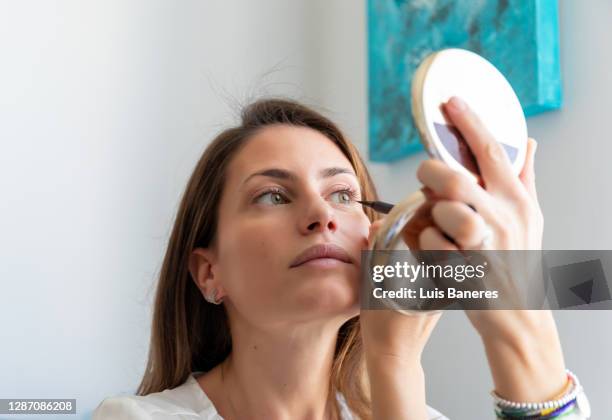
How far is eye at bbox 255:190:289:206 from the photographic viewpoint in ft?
3.10

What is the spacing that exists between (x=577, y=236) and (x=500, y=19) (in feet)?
1.30

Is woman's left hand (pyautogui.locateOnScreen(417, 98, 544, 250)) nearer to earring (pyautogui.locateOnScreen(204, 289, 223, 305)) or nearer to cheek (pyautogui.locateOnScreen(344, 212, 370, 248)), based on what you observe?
cheek (pyautogui.locateOnScreen(344, 212, 370, 248))

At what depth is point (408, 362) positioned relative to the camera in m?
0.87

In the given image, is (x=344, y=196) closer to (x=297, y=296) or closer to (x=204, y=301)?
(x=297, y=296)

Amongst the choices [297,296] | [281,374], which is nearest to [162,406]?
[281,374]

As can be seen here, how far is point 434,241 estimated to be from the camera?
1.90ft

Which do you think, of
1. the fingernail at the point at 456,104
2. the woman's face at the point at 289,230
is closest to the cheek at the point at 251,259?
the woman's face at the point at 289,230

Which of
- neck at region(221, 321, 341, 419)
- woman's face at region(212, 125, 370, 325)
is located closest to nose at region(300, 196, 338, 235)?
woman's face at region(212, 125, 370, 325)

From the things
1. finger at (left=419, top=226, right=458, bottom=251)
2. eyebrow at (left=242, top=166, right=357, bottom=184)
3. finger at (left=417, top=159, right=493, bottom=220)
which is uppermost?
eyebrow at (left=242, top=166, right=357, bottom=184)

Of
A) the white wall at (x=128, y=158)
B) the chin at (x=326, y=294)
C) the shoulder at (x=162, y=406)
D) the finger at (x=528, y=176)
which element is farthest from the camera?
the white wall at (x=128, y=158)

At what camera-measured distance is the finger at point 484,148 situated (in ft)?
1.98

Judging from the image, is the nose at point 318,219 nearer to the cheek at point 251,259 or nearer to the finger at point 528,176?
the cheek at point 251,259

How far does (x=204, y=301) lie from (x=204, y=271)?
9 centimetres

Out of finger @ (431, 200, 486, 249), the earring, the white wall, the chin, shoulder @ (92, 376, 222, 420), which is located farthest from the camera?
the white wall
